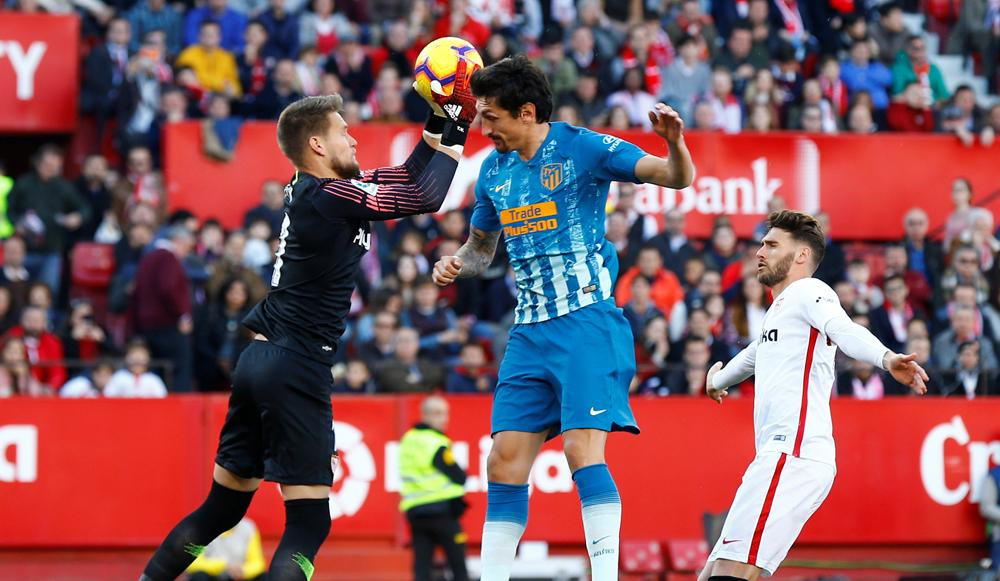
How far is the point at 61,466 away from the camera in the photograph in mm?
14289

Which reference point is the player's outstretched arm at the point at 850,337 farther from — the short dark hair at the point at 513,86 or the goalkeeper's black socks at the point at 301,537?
the goalkeeper's black socks at the point at 301,537

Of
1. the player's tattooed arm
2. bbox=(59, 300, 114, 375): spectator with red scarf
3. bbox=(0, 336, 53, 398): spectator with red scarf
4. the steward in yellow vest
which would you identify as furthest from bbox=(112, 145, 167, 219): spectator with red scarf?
the player's tattooed arm

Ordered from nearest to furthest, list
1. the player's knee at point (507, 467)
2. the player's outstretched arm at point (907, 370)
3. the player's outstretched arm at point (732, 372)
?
the player's outstretched arm at point (907, 370), the player's knee at point (507, 467), the player's outstretched arm at point (732, 372)

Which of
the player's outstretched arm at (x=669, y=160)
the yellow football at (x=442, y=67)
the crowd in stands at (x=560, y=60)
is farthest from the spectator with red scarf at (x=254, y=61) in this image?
the player's outstretched arm at (x=669, y=160)

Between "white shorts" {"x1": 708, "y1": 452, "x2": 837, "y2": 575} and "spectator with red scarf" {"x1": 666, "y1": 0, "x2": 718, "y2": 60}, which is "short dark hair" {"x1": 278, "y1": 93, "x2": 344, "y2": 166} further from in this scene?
"spectator with red scarf" {"x1": 666, "y1": 0, "x2": 718, "y2": 60}

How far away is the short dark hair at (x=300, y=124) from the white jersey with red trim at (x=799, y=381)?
7.78 ft

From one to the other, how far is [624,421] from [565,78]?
38.2ft

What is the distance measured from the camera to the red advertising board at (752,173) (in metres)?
18.0

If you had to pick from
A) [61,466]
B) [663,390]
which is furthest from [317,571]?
[663,390]

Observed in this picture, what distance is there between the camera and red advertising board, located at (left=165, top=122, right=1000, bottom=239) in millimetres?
17984

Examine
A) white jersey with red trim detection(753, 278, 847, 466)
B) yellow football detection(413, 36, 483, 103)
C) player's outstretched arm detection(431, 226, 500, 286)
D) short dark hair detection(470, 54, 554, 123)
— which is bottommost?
white jersey with red trim detection(753, 278, 847, 466)

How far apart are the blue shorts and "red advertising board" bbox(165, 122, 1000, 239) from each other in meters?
10.1

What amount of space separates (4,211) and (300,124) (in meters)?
10.6

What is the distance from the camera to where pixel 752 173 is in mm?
18922
